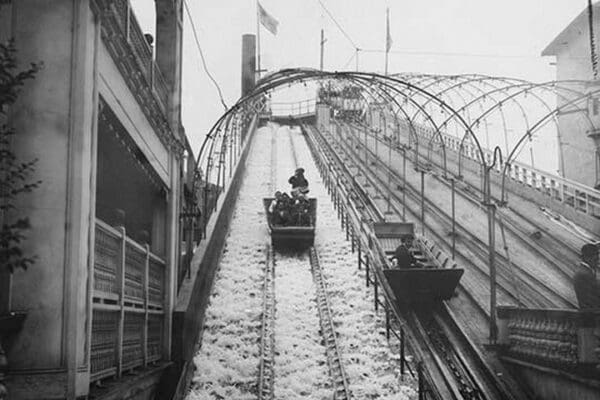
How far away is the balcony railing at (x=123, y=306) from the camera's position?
9.47 metres

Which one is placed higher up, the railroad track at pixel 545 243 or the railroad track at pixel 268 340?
the railroad track at pixel 545 243

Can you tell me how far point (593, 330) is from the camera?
464 inches

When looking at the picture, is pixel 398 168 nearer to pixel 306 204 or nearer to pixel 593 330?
pixel 306 204

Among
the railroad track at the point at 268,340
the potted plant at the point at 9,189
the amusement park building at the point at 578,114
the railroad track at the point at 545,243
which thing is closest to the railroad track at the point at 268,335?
the railroad track at the point at 268,340

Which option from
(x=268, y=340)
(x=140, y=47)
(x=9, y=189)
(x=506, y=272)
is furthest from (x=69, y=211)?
(x=506, y=272)

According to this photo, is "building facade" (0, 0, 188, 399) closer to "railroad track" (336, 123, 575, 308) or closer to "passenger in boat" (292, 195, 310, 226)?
"railroad track" (336, 123, 575, 308)

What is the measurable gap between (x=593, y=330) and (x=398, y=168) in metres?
26.3

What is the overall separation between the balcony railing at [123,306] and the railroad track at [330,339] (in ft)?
10.4

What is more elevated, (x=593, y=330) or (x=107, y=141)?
(x=107, y=141)

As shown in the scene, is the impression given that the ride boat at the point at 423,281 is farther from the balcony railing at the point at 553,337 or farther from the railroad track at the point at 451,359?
the balcony railing at the point at 553,337

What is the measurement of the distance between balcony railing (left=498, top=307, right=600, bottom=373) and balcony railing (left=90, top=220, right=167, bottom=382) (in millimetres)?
6344

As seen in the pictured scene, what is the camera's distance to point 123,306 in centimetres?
1081

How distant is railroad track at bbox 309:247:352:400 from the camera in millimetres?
13539

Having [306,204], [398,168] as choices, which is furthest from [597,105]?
[306,204]
